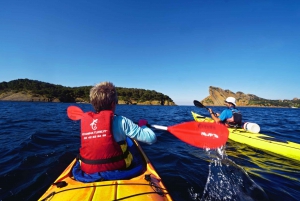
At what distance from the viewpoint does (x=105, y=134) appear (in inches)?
90.1

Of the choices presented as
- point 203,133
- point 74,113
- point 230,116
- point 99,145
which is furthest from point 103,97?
point 230,116

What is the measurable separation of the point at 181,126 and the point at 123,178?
5.73 ft

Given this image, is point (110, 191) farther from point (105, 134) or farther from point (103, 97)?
point (103, 97)

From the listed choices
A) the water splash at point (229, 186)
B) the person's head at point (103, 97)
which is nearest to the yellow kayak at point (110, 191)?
the person's head at point (103, 97)

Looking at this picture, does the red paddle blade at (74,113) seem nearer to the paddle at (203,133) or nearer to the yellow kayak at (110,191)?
the yellow kayak at (110,191)

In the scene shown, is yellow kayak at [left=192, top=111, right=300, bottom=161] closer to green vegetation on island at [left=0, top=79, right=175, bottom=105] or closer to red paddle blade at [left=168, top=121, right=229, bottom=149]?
red paddle blade at [left=168, top=121, right=229, bottom=149]

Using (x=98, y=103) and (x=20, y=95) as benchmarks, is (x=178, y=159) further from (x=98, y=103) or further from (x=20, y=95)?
(x=20, y=95)

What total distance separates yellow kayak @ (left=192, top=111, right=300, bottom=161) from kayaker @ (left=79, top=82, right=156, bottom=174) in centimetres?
612

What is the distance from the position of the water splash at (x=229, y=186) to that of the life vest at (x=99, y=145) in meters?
2.01

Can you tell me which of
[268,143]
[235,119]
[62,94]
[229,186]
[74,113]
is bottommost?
[229,186]

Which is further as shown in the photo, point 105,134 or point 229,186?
point 229,186

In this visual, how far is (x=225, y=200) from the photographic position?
10.8 ft

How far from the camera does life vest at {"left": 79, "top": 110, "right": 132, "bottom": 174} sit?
90.4 inches

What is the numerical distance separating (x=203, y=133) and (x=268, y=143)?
483 cm
